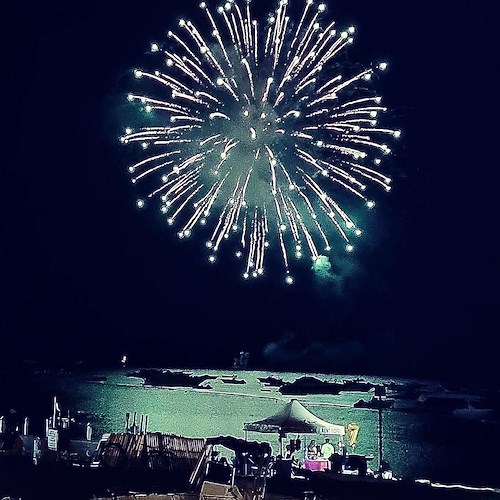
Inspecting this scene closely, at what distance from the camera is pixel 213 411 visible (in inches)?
4498

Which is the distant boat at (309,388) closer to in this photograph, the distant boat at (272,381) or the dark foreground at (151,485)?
the distant boat at (272,381)

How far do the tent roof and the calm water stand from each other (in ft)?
92.8

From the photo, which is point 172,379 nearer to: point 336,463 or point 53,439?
point 53,439

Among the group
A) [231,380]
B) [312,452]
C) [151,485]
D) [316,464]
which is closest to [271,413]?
[231,380]

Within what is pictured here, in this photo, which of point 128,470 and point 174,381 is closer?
point 128,470

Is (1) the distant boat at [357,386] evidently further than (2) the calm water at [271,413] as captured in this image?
Yes

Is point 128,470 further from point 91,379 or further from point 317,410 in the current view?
point 91,379

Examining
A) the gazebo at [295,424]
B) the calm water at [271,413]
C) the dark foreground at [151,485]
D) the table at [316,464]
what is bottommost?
the dark foreground at [151,485]

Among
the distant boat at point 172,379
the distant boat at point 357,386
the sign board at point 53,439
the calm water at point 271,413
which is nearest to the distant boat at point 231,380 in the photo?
the calm water at point 271,413

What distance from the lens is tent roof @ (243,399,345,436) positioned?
2316 centimetres

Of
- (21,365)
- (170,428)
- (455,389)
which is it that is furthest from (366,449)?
(21,365)

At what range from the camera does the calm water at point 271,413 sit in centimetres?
6391

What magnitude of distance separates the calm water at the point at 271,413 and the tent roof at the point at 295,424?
28.3m

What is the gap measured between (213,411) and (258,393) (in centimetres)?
4200
